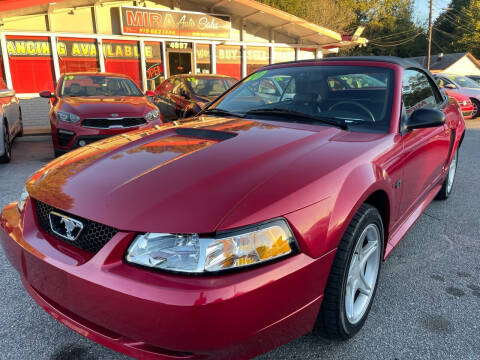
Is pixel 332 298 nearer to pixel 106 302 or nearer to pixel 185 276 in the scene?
pixel 185 276

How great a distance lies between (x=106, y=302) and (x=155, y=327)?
0.23 meters

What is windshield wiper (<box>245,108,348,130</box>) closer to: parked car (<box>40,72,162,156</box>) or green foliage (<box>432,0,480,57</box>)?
parked car (<box>40,72,162,156</box>)

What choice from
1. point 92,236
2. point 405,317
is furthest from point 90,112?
point 405,317

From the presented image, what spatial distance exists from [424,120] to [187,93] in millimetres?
6465

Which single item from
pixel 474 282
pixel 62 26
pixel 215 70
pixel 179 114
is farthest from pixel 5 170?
pixel 215 70

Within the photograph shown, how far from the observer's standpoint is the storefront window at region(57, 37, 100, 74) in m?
11.0

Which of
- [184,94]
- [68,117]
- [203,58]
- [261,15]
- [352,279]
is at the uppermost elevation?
[261,15]

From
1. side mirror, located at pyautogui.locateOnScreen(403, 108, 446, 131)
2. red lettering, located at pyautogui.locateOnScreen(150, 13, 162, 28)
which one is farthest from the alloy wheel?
red lettering, located at pyautogui.locateOnScreen(150, 13, 162, 28)

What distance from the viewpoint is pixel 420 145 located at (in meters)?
2.66

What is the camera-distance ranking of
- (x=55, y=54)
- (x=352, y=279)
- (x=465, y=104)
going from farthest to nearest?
(x=465, y=104) < (x=55, y=54) < (x=352, y=279)

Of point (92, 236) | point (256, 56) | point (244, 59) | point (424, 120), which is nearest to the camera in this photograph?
point (92, 236)

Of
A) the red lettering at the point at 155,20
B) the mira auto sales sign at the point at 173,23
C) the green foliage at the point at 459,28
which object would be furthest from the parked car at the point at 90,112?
the green foliage at the point at 459,28

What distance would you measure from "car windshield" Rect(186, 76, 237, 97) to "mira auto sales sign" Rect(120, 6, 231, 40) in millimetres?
4791

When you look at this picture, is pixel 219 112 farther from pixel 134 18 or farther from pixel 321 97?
pixel 134 18
